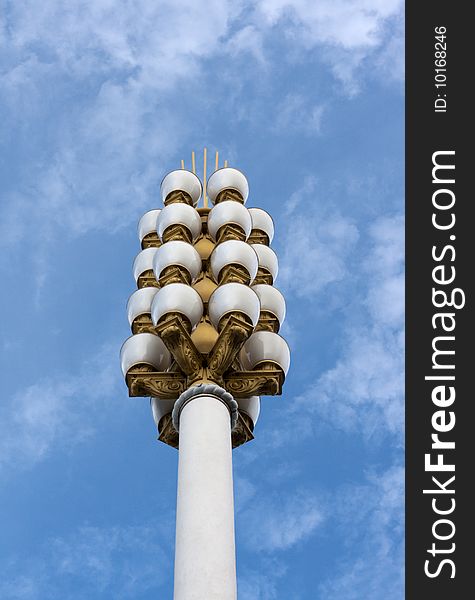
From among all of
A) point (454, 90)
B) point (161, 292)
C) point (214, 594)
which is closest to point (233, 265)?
point (161, 292)

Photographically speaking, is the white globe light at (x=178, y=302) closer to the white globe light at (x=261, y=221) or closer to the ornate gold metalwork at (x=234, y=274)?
the ornate gold metalwork at (x=234, y=274)

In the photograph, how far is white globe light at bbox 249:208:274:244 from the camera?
2619 centimetres

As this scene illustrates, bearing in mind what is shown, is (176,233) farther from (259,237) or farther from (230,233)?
(259,237)

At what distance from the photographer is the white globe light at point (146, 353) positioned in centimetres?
2145

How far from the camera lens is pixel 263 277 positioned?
24297 millimetres

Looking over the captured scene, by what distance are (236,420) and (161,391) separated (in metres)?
1.41

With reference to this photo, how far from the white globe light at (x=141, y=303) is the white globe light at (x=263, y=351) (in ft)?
6.80

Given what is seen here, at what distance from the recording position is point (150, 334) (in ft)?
71.5

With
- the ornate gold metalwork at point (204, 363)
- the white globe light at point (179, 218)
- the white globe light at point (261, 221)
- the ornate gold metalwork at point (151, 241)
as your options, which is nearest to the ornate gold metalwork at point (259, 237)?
the white globe light at point (261, 221)

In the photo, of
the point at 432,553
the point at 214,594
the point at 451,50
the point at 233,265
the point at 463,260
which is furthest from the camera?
the point at 451,50

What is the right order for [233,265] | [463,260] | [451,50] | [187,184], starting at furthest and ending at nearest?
[187,184] < [451,50] < [233,265] < [463,260]

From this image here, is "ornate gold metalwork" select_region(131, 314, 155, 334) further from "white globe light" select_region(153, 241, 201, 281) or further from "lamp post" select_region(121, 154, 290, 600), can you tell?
"white globe light" select_region(153, 241, 201, 281)

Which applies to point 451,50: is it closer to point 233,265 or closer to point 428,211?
point 428,211

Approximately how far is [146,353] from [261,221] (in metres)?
5.85
